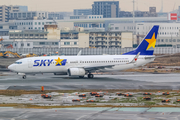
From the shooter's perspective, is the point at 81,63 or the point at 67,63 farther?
the point at 81,63

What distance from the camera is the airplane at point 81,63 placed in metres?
61.1

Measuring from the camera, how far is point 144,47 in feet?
217

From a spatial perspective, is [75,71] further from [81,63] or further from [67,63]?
[81,63]

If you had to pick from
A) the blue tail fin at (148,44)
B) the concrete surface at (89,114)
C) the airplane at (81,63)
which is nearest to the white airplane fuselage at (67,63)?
the airplane at (81,63)

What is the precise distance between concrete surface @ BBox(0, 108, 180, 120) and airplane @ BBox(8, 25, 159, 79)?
1091 inches

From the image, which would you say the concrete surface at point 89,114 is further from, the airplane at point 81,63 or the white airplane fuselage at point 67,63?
the white airplane fuselage at point 67,63

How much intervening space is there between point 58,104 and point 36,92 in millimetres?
Answer: 9567

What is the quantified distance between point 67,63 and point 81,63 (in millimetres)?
2821

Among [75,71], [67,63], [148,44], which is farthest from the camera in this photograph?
[148,44]

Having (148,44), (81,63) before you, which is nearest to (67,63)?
(81,63)

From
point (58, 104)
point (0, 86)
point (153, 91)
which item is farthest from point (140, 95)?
point (0, 86)

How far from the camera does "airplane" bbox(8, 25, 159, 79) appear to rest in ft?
200

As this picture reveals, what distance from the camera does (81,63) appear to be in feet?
208

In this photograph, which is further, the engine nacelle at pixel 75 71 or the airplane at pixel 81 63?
the airplane at pixel 81 63
